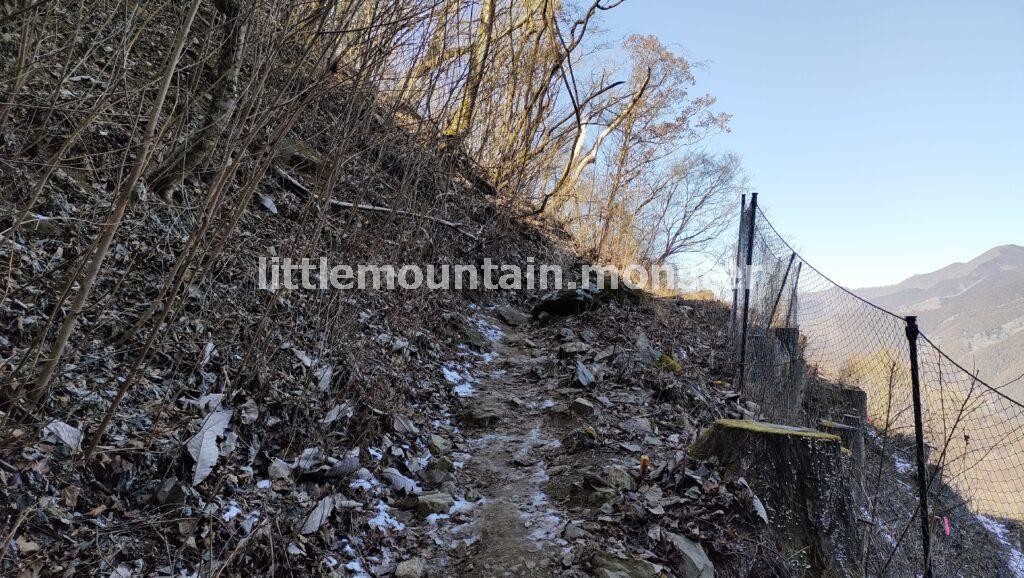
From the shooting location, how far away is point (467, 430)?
362 centimetres

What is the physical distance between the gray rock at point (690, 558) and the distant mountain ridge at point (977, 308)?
2409 mm

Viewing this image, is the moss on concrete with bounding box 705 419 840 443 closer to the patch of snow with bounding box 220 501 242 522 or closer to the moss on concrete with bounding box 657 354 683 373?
the moss on concrete with bounding box 657 354 683 373

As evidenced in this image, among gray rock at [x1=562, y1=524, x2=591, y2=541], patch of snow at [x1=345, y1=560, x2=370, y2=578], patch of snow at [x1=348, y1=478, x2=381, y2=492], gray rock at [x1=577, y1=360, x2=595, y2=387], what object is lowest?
patch of snow at [x1=345, y1=560, x2=370, y2=578]

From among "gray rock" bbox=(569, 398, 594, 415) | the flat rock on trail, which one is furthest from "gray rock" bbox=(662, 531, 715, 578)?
"gray rock" bbox=(569, 398, 594, 415)

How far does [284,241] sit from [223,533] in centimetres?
241

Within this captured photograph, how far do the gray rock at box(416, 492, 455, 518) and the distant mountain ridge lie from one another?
3.37 metres

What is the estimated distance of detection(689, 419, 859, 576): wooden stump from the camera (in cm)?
233

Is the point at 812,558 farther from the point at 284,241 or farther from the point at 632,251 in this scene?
the point at 632,251

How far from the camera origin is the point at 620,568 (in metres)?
1.94

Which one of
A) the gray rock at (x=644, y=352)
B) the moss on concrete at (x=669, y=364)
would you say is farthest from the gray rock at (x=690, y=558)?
the moss on concrete at (x=669, y=364)

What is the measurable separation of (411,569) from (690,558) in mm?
1228

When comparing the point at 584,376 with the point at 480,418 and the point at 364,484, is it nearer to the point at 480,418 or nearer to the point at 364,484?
the point at 480,418

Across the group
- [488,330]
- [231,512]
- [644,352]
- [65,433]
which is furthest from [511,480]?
[488,330]

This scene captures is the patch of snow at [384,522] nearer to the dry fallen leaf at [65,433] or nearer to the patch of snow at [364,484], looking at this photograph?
the patch of snow at [364,484]
